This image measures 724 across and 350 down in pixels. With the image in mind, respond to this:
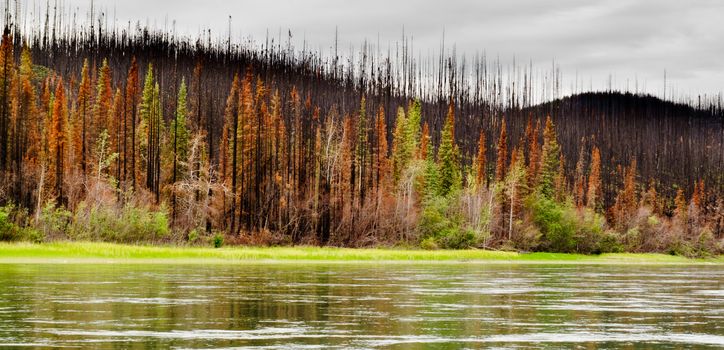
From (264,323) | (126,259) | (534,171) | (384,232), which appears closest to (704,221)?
(534,171)

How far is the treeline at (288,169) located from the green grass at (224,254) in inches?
198

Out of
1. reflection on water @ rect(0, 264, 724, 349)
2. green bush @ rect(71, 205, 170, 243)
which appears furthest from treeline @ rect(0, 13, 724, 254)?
reflection on water @ rect(0, 264, 724, 349)

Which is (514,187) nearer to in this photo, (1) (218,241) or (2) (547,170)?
(2) (547,170)

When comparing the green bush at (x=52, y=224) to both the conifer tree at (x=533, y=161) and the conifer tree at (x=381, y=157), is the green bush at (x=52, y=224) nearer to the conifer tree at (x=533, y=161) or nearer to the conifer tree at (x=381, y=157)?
the conifer tree at (x=381, y=157)

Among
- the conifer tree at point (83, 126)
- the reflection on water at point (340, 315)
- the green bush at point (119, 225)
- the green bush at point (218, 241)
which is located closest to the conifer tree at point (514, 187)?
the green bush at point (218, 241)

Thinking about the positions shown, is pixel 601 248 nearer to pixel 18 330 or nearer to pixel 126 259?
pixel 126 259

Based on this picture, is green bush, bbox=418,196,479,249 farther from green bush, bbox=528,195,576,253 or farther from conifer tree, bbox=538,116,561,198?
conifer tree, bbox=538,116,561,198

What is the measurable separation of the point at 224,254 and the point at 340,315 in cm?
5078

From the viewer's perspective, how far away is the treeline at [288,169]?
99.3 meters

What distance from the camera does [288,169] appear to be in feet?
383

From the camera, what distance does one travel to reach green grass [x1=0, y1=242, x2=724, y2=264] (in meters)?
65.7

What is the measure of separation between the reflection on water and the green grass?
78.0 feet

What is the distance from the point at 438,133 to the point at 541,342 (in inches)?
5628

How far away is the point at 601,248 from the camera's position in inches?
4884
